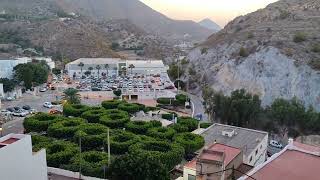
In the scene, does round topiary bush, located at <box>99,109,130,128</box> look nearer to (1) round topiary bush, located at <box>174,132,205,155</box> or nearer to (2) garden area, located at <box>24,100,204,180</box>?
(2) garden area, located at <box>24,100,204,180</box>

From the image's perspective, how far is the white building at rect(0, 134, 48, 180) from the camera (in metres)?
20.5

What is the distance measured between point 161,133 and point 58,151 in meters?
10.1

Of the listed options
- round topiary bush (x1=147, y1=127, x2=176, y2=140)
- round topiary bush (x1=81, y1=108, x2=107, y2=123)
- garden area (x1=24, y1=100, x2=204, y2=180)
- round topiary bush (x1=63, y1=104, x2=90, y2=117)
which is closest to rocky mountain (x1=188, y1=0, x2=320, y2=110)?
garden area (x1=24, y1=100, x2=204, y2=180)

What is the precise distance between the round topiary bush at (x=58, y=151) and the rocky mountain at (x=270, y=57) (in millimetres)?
40226

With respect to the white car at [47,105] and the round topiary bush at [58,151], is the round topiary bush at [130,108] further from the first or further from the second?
the round topiary bush at [58,151]

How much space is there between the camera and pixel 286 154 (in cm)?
2116

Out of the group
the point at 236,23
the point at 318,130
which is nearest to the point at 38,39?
the point at 236,23

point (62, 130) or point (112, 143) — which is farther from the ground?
point (62, 130)

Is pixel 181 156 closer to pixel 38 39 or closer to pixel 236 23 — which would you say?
pixel 236 23

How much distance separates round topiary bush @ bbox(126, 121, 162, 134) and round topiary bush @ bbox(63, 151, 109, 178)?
30.8 ft

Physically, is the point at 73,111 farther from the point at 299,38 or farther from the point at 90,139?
the point at 299,38

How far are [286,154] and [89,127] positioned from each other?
24124 mm

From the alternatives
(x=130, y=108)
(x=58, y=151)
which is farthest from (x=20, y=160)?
(x=130, y=108)

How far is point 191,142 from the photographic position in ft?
118
